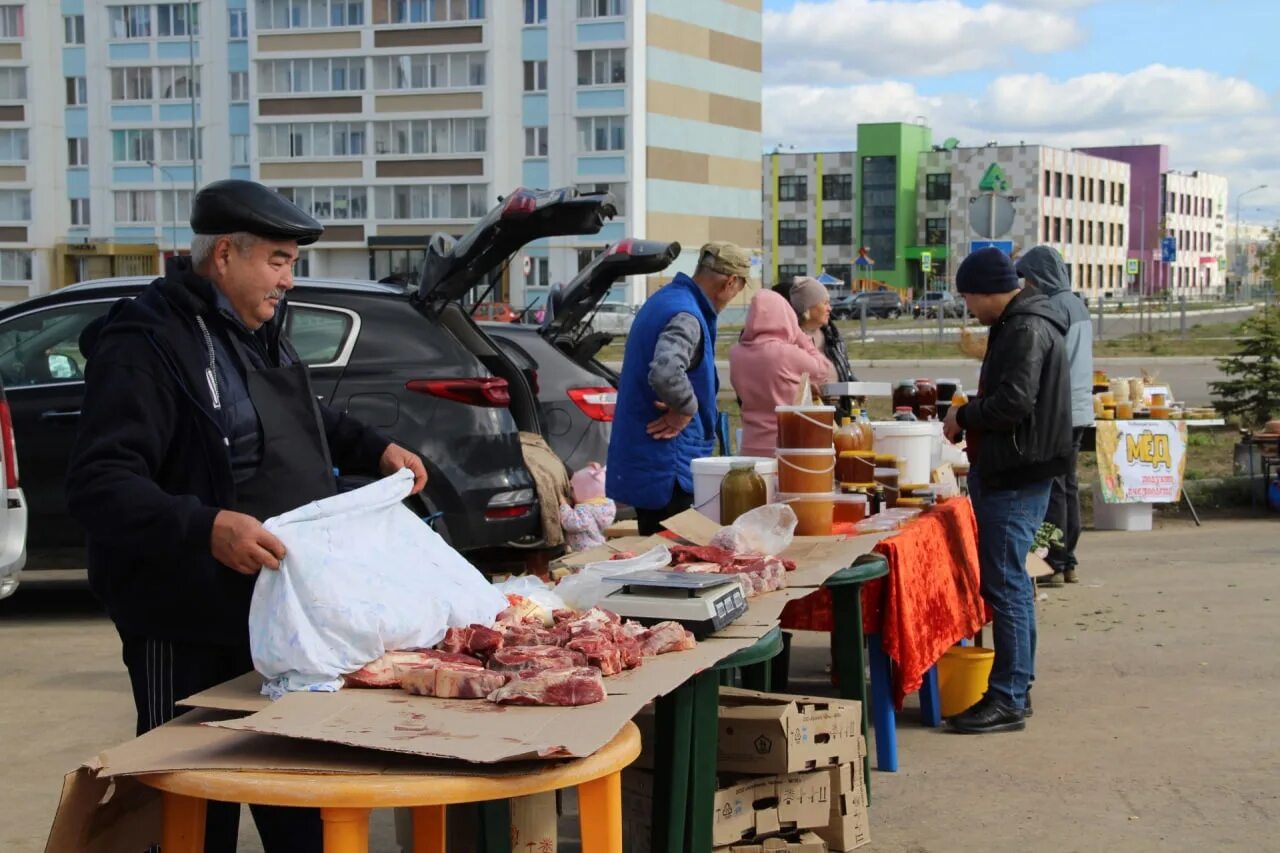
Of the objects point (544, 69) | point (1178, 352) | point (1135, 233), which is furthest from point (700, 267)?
point (1135, 233)

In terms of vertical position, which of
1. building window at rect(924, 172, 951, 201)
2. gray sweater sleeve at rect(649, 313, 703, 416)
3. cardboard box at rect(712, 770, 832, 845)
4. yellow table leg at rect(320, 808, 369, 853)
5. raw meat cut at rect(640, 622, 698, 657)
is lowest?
cardboard box at rect(712, 770, 832, 845)

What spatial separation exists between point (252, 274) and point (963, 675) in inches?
168

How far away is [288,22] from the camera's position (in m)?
71.0

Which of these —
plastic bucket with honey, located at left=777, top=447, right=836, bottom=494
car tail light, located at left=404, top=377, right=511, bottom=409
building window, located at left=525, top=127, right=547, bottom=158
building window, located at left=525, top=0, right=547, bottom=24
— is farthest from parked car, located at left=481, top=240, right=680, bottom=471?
building window, located at left=525, top=0, right=547, bottom=24

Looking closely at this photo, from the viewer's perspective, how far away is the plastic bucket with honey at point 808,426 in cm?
559

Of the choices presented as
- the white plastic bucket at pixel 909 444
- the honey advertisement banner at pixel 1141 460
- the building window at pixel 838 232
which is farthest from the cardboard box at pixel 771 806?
the building window at pixel 838 232

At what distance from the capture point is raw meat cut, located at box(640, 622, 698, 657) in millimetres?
3557

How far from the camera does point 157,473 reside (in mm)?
3324

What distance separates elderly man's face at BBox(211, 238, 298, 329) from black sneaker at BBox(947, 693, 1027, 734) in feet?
13.5

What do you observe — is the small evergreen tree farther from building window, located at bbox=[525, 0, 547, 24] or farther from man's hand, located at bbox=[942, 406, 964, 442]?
building window, located at bbox=[525, 0, 547, 24]

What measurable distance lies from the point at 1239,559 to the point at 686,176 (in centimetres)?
6525

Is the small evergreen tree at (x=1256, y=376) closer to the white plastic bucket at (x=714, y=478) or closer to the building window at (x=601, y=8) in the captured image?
the white plastic bucket at (x=714, y=478)

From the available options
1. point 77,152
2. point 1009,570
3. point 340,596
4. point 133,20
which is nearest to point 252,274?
point 340,596

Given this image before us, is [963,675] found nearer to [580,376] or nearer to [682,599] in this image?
[682,599]
